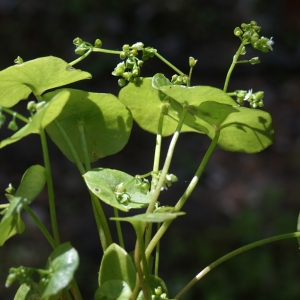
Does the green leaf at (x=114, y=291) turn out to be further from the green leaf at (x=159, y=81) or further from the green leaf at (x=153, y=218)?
the green leaf at (x=159, y=81)

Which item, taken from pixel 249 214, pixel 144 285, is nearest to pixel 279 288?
pixel 249 214

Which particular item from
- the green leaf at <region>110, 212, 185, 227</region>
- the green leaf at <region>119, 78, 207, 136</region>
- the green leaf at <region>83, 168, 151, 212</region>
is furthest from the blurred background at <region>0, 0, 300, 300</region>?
the green leaf at <region>110, 212, 185, 227</region>

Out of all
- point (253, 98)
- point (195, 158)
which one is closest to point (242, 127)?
point (253, 98)

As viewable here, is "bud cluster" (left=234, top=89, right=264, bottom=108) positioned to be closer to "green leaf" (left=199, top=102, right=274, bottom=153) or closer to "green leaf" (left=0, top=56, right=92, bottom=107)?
"green leaf" (left=199, top=102, right=274, bottom=153)

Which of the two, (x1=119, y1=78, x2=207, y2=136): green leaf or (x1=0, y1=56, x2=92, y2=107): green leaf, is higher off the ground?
(x1=0, y1=56, x2=92, y2=107): green leaf

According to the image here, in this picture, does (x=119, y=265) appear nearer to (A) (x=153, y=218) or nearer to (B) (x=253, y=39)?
(A) (x=153, y=218)

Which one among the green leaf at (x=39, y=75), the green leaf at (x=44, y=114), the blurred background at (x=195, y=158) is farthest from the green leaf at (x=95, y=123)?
the blurred background at (x=195, y=158)
